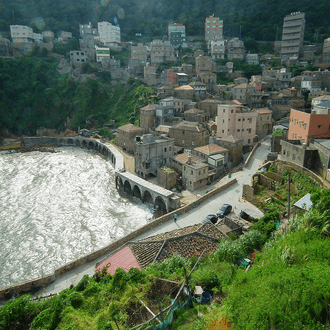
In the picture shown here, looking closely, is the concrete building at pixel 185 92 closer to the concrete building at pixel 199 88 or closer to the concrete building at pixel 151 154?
the concrete building at pixel 199 88

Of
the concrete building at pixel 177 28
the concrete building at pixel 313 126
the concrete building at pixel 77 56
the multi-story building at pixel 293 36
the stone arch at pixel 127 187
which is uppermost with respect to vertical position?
the concrete building at pixel 177 28

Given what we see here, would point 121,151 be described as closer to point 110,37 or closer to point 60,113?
point 60,113

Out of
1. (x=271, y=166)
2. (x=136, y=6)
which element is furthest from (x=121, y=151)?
(x=136, y=6)

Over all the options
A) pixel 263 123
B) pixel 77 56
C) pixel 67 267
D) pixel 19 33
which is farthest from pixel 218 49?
pixel 67 267

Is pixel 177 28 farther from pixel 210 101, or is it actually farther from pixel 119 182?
pixel 119 182

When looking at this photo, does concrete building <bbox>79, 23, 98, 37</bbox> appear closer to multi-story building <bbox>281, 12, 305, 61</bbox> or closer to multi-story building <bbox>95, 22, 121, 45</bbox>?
multi-story building <bbox>95, 22, 121, 45</bbox>

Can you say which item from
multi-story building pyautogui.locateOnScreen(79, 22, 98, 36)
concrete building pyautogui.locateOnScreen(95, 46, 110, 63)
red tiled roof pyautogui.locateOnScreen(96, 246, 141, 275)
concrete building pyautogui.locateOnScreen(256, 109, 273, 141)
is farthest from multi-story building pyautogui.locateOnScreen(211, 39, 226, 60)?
red tiled roof pyautogui.locateOnScreen(96, 246, 141, 275)

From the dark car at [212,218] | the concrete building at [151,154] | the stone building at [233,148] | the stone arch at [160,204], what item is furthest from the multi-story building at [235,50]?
the dark car at [212,218]
